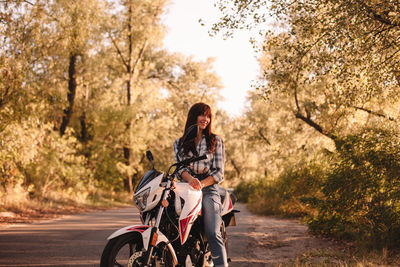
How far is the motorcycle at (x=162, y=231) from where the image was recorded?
11.7ft

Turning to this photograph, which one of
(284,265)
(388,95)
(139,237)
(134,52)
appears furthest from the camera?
(134,52)

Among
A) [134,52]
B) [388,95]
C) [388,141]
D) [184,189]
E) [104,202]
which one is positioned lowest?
[104,202]

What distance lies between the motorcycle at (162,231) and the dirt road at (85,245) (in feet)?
7.20

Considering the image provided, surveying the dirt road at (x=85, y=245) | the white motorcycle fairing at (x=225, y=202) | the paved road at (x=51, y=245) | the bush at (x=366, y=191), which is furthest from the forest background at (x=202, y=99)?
the paved road at (x=51, y=245)

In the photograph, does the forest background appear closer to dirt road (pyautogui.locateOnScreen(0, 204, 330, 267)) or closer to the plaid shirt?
dirt road (pyautogui.locateOnScreen(0, 204, 330, 267))

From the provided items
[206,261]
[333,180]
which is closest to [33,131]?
[333,180]

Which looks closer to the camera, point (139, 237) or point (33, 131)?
point (139, 237)

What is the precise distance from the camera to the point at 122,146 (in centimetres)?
2817

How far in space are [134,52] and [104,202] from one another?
1237 centimetres

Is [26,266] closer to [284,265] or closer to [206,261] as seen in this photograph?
[206,261]

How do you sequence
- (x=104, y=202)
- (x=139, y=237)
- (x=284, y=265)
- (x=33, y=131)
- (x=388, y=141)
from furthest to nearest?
(x=104, y=202), (x=33, y=131), (x=388, y=141), (x=284, y=265), (x=139, y=237)

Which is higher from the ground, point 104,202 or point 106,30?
point 106,30

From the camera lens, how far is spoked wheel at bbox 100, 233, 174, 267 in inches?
136

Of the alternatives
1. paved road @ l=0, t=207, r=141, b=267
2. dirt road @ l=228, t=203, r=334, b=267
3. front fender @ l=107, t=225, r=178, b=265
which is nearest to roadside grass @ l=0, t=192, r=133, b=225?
paved road @ l=0, t=207, r=141, b=267
